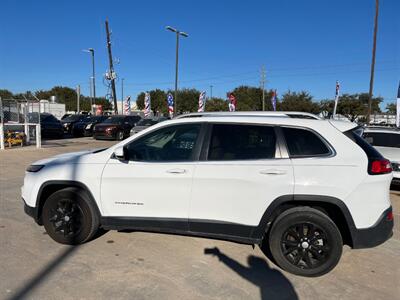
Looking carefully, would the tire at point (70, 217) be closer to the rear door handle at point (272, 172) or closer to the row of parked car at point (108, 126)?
the rear door handle at point (272, 172)

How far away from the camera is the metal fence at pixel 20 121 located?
687 inches

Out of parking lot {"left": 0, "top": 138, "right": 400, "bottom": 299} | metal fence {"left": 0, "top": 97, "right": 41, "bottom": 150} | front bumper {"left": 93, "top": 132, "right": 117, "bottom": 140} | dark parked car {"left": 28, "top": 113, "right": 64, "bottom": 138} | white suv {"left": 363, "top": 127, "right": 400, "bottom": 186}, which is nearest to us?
parking lot {"left": 0, "top": 138, "right": 400, "bottom": 299}

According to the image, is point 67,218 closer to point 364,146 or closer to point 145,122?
point 364,146

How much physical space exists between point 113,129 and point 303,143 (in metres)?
20.8

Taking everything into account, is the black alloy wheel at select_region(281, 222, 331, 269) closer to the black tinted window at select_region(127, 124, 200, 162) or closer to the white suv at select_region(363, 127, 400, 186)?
the black tinted window at select_region(127, 124, 200, 162)

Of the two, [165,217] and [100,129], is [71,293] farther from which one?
[100,129]

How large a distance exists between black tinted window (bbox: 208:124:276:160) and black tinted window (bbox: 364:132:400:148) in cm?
647

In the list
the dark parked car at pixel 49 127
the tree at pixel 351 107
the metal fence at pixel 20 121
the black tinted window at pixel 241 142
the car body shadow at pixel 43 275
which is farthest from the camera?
the tree at pixel 351 107

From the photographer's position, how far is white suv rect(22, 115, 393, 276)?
13.6 ft

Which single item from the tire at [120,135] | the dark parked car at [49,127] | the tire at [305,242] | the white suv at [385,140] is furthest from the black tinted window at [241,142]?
the dark parked car at [49,127]

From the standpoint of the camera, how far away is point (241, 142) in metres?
4.47

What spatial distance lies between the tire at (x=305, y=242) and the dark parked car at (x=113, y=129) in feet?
67.6

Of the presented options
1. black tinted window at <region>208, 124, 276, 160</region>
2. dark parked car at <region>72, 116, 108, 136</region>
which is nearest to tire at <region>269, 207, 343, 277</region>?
black tinted window at <region>208, 124, 276, 160</region>

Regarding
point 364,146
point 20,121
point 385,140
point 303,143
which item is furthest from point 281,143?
point 20,121
